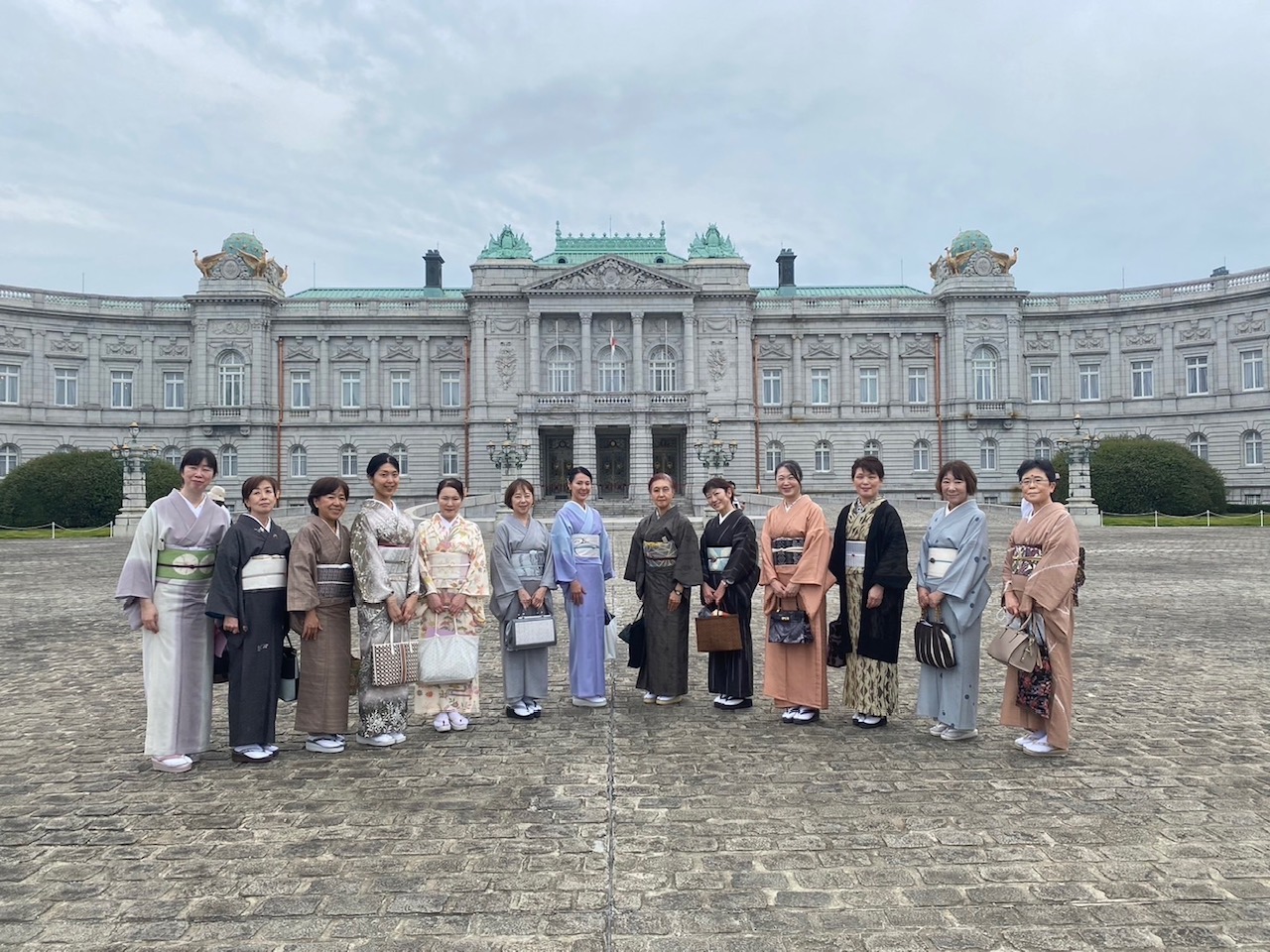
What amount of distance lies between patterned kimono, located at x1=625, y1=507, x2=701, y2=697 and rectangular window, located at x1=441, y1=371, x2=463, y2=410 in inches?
1841

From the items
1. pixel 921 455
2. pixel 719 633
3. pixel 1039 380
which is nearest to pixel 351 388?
pixel 921 455

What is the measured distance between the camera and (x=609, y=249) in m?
56.7

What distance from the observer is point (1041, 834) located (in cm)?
495

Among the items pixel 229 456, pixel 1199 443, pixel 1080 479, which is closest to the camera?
pixel 1080 479

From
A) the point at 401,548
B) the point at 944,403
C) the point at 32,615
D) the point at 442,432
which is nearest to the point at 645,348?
the point at 442,432

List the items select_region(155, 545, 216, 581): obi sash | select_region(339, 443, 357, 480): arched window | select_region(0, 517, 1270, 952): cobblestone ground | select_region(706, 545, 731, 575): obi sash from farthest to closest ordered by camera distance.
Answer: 1. select_region(339, 443, 357, 480): arched window
2. select_region(706, 545, 731, 575): obi sash
3. select_region(155, 545, 216, 581): obi sash
4. select_region(0, 517, 1270, 952): cobblestone ground

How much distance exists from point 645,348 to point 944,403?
63.6 ft

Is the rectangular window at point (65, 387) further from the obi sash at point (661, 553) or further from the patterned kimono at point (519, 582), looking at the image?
the obi sash at point (661, 553)

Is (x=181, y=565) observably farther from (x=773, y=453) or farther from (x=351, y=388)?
(x=351, y=388)

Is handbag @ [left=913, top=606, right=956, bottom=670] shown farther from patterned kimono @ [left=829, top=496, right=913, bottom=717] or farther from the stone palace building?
the stone palace building

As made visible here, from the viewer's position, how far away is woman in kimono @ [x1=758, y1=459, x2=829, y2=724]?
7336 millimetres

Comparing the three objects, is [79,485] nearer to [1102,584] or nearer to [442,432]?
[442,432]

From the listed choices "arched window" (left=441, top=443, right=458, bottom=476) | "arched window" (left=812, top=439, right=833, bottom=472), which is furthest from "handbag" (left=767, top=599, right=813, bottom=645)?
"arched window" (left=441, top=443, right=458, bottom=476)

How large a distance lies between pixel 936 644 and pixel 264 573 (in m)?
5.44
